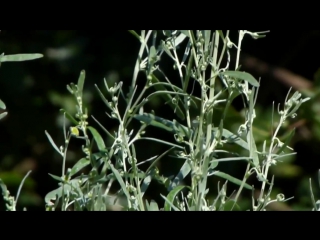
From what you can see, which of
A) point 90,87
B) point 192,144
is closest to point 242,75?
point 192,144

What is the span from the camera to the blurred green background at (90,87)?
2.26 m

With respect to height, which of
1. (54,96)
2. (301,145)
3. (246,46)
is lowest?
(301,145)

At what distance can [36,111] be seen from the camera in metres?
2.38

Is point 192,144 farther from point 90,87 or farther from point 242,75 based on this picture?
point 90,87

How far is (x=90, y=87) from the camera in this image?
2.28m

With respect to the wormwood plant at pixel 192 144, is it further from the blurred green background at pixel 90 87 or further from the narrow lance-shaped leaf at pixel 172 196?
the blurred green background at pixel 90 87

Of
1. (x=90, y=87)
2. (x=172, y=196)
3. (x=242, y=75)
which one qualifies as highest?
(x=242, y=75)

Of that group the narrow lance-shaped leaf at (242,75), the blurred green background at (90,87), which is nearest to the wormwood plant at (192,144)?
the narrow lance-shaped leaf at (242,75)
